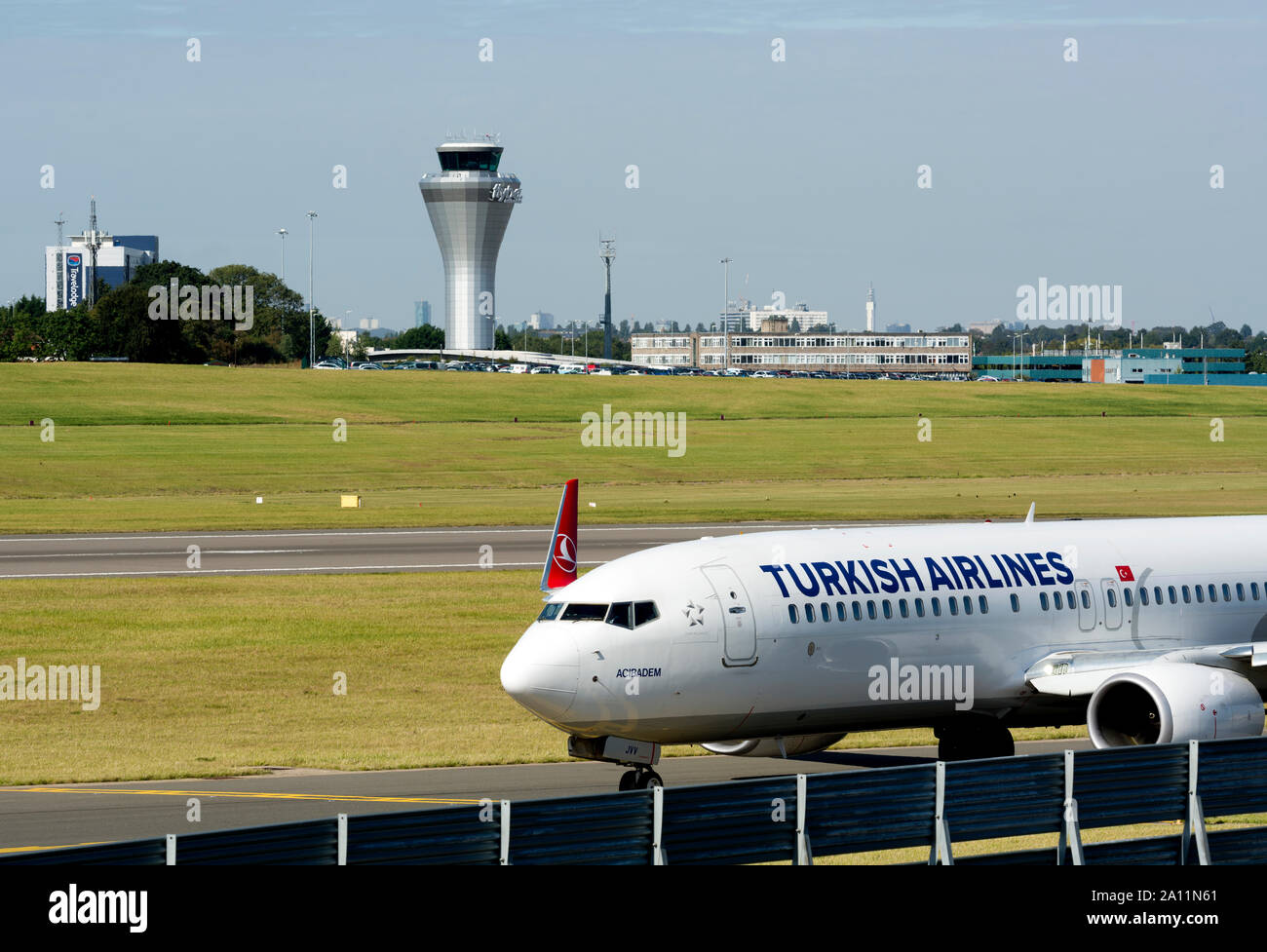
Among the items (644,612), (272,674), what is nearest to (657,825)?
(644,612)

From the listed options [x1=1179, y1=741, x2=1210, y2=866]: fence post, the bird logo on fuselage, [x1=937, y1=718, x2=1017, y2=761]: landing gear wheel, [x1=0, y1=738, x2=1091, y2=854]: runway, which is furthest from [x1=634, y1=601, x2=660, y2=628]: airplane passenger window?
the bird logo on fuselage

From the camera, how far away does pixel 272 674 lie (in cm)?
4281

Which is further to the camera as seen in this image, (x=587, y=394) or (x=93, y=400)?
(x=587, y=394)

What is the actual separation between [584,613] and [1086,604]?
33.9ft

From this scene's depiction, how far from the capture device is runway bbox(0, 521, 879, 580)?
64.3 metres

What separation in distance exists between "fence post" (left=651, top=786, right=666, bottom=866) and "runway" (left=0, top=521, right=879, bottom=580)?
130ft

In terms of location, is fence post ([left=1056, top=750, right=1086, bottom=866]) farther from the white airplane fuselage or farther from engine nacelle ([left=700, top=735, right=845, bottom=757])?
engine nacelle ([left=700, top=735, right=845, bottom=757])

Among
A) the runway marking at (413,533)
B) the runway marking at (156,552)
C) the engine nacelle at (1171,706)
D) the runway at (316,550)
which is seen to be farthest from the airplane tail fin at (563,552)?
the runway marking at (413,533)

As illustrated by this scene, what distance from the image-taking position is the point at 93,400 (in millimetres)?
156250

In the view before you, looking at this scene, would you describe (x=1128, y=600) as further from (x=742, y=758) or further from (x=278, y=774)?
(x=278, y=774)

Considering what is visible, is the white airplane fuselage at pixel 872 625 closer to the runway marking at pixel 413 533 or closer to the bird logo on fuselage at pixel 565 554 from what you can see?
the bird logo on fuselage at pixel 565 554

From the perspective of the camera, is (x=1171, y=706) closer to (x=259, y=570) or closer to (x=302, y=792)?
(x=302, y=792)
